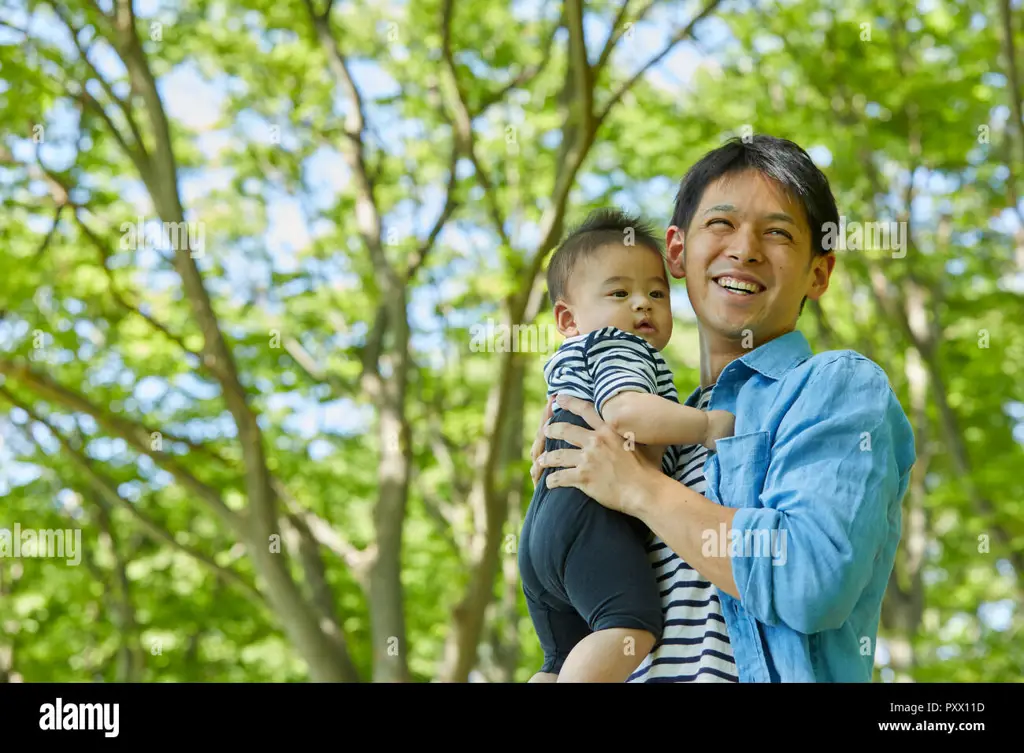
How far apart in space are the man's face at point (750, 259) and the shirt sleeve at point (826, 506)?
0.24 metres

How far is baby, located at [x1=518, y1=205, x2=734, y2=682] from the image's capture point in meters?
1.81

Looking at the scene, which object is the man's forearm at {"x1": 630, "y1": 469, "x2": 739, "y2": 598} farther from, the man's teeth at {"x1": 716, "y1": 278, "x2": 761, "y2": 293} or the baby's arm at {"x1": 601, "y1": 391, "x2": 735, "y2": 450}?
the man's teeth at {"x1": 716, "y1": 278, "x2": 761, "y2": 293}

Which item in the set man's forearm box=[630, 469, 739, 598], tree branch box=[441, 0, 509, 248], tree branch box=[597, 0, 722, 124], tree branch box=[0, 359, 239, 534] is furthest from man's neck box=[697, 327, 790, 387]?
tree branch box=[441, 0, 509, 248]

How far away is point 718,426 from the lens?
1.89 metres

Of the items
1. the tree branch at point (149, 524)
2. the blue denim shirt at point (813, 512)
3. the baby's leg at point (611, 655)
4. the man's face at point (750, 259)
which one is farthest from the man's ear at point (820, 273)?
the tree branch at point (149, 524)

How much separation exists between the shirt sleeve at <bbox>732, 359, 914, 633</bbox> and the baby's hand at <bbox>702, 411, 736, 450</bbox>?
0.12m

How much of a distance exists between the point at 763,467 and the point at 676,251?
0.52 metres

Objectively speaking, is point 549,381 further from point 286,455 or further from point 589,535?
point 286,455

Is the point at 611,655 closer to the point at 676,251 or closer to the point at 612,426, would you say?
the point at 612,426

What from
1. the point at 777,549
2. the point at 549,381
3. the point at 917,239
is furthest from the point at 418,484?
the point at 777,549

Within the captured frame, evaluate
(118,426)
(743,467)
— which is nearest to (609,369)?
(743,467)

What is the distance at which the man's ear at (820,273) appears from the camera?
2014mm

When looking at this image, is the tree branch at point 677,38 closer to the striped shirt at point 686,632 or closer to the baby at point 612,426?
the baby at point 612,426
